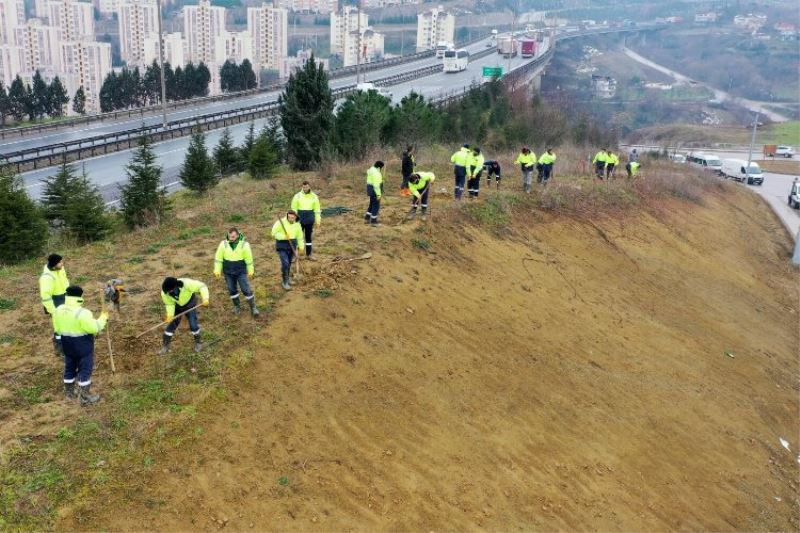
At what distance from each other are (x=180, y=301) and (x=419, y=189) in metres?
8.95

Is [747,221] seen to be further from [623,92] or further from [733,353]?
[623,92]

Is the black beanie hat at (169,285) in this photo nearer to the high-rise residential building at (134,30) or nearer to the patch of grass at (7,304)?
the patch of grass at (7,304)

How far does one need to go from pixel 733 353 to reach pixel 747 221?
1975cm

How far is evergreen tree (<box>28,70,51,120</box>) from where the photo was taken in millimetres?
45938

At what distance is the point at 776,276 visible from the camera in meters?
27.3

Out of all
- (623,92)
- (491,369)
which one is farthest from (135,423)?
(623,92)

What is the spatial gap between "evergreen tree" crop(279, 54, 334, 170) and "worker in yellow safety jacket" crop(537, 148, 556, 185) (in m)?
8.10

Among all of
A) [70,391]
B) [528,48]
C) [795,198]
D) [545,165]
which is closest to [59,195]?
[70,391]

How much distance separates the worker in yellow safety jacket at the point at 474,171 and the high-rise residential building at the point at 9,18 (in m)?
121

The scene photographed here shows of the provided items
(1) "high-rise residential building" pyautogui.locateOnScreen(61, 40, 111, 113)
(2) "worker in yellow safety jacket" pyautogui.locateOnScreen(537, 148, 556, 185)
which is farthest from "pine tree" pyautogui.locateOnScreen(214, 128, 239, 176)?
(1) "high-rise residential building" pyautogui.locateOnScreen(61, 40, 111, 113)

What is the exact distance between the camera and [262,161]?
24.3 meters

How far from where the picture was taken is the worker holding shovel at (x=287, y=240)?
1248 centimetres

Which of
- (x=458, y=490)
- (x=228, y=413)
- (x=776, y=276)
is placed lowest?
(x=776, y=276)

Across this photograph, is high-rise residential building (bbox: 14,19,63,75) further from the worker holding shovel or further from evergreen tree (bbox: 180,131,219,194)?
the worker holding shovel
